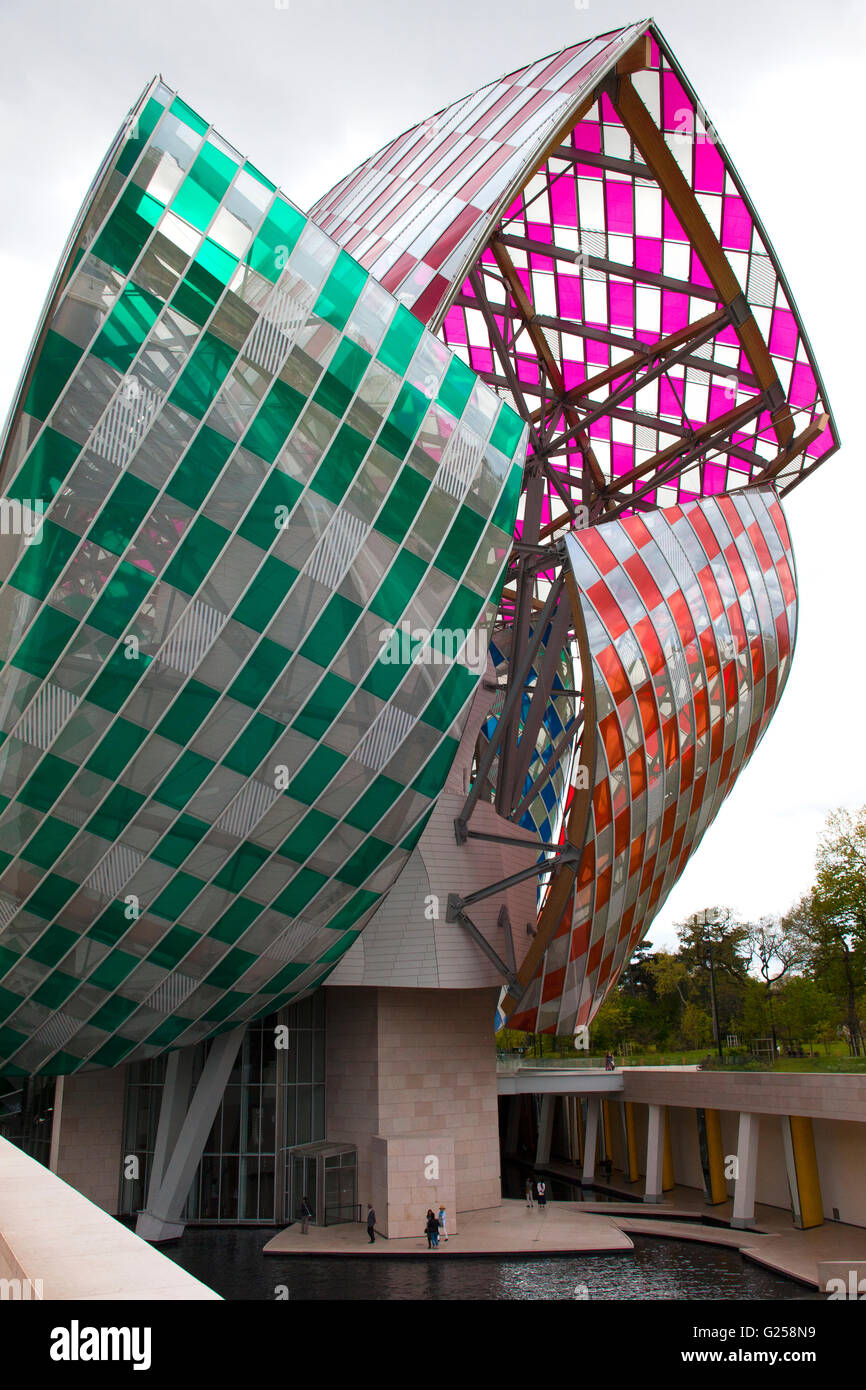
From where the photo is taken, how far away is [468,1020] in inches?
1361

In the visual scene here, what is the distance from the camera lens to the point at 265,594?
20812mm

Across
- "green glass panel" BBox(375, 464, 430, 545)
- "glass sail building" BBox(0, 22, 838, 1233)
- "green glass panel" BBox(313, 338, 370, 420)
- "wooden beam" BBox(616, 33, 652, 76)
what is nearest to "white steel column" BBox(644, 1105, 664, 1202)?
"glass sail building" BBox(0, 22, 838, 1233)

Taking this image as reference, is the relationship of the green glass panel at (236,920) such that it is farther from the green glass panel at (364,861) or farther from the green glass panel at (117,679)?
the green glass panel at (117,679)

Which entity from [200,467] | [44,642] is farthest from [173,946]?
[200,467]

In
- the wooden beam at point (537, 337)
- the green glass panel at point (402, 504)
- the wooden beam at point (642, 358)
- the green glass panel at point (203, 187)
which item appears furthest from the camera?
the wooden beam at point (537, 337)

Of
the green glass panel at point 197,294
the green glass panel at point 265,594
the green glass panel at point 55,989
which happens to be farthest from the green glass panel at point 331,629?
the green glass panel at point 55,989

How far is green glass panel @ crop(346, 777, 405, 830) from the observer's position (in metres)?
23.9

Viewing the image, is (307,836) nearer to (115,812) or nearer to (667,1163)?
(115,812)

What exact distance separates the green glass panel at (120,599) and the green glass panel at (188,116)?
8.52 meters

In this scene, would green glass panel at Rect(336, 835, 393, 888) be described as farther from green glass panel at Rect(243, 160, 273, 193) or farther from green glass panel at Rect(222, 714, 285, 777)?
green glass panel at Rect(243, 160, 273, 193)

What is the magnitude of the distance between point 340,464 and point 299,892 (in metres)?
10.7

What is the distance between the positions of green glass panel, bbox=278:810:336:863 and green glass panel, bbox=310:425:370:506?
760 cm

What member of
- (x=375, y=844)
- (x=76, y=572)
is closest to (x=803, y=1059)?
(x=375, y=844)

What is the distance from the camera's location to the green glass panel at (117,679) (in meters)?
20.3
